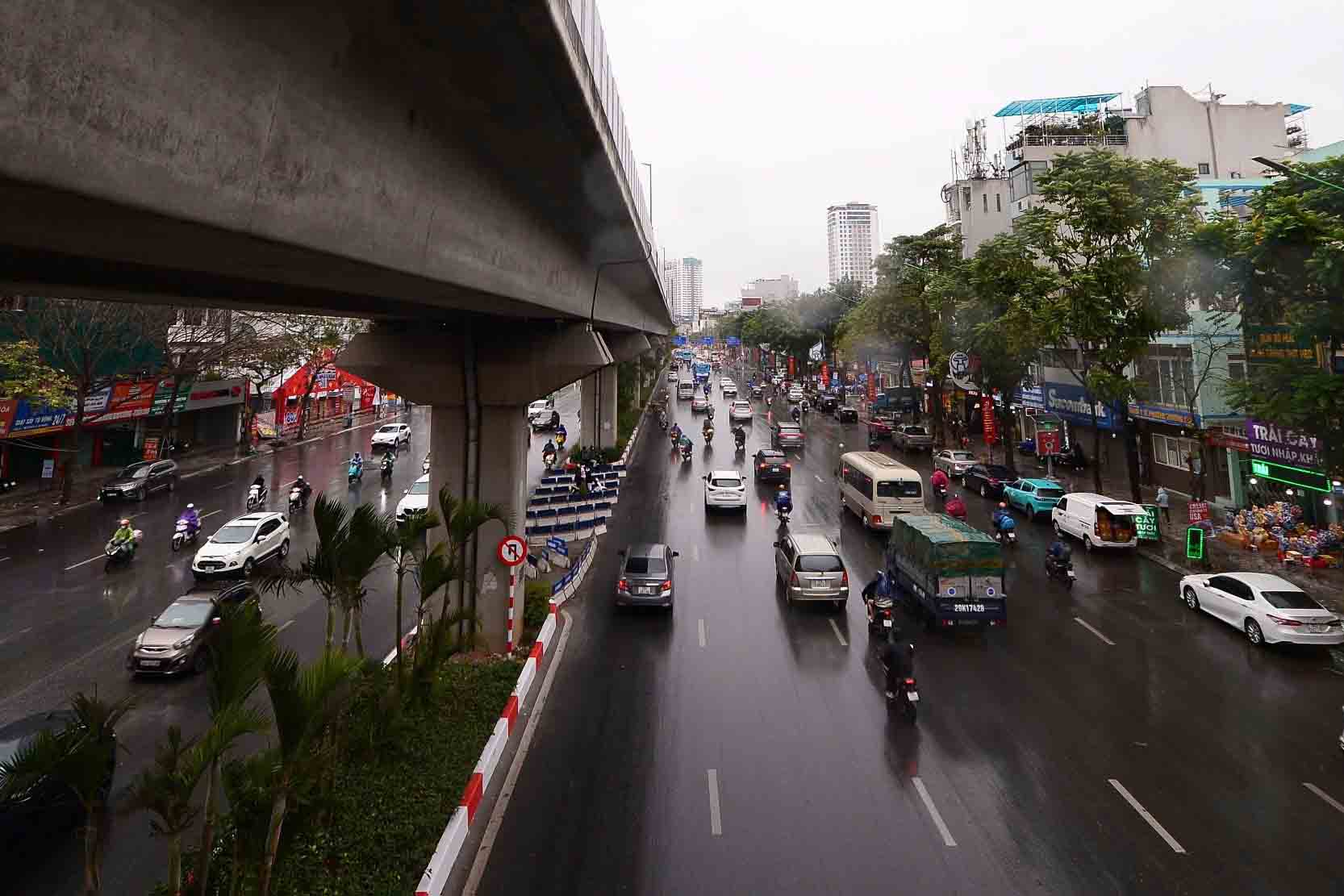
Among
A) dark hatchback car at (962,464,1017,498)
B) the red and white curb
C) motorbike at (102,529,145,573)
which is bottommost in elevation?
the red and white curb

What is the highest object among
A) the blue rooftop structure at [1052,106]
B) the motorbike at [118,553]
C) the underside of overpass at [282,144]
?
the blue rooftop structure at [1052,106]

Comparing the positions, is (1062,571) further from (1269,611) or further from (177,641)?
(177,641)

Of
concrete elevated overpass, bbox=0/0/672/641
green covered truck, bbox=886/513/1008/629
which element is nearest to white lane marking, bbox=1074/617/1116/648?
green covered truck, bbox=886/513/1008/629

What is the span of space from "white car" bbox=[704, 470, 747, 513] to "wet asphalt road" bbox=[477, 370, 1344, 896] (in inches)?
346

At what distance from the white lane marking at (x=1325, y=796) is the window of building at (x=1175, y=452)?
20.5 m

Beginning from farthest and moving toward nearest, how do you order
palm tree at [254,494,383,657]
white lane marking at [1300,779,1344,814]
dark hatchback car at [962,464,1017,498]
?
1. dark hatchback car at [962,464,1017,498]
2. white lane marking at [1300,779,1344,814]
3. palm tree at [254,494,383,657]

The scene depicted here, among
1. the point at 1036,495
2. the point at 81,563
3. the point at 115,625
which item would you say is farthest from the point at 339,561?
the point at 1036,495

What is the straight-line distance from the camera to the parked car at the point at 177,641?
1193 centimetres

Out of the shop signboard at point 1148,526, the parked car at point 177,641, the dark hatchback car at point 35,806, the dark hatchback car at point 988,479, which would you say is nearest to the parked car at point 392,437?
the parked car at point 177,641

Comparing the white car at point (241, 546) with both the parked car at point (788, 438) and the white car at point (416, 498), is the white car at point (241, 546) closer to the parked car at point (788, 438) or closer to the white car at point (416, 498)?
the white car at point (416, 498)

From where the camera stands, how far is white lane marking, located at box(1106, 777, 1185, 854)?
761 centimetres

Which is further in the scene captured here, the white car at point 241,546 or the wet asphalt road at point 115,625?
the white car at point 241,546

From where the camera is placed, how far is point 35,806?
7.04 metres

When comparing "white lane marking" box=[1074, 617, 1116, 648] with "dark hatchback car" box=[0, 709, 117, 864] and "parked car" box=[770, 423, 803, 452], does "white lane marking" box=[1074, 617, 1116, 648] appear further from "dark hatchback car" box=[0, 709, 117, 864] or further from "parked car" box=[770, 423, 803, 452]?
"parked car" box=[770, 423, 803, 452]
